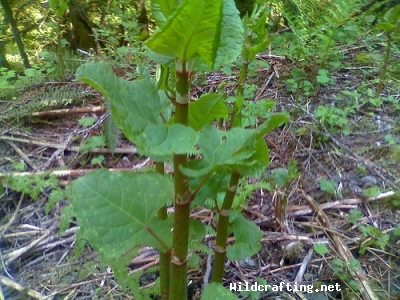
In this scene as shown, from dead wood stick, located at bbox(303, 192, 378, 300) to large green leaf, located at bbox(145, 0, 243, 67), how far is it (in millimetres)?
958

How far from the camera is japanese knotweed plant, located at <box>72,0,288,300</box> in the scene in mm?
582

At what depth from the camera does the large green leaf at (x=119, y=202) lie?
700 mm

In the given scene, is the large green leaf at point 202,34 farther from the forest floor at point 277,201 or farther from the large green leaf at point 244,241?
the forest floor at point 277,201

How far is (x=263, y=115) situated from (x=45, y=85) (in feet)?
4.32

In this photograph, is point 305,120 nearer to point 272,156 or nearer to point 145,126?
point 272,156

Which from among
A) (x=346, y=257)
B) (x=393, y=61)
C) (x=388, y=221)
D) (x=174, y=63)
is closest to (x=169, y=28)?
(x=174, y=63)

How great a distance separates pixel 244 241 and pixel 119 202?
401 mm

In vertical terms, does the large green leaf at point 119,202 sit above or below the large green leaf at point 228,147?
below

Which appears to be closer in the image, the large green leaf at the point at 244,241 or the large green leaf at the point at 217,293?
the large green leaf at the point at 217,293

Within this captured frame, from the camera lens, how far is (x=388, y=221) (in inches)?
60.4

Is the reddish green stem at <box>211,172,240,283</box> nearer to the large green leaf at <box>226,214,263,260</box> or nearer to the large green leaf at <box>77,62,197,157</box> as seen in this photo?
the large green leaf at <box>226,214,263,260</box>

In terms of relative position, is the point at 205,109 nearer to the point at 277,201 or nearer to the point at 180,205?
the point at 180,205

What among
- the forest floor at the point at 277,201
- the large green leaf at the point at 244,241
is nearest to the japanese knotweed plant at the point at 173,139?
the large green leaf at the point at 244,241

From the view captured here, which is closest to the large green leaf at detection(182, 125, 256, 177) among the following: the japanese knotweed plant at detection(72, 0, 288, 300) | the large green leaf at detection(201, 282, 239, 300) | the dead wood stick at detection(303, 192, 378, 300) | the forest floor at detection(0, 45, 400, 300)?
the japanese knotweed plant at detection(72, 0, 288, 300)
